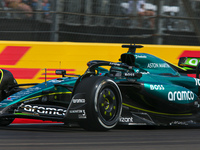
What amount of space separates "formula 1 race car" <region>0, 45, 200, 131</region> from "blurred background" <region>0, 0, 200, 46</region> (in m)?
2.97

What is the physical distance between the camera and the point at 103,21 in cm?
990

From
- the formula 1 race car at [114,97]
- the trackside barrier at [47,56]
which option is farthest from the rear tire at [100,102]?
the trackside barrier at [47,56]

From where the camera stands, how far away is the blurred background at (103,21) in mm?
9539

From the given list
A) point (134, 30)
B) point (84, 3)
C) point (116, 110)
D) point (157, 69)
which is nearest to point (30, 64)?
point (84, 3)

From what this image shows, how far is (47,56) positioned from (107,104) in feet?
13.1

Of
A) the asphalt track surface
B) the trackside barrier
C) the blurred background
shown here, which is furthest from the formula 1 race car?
the blurred background

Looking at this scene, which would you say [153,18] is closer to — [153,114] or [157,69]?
[157,69]

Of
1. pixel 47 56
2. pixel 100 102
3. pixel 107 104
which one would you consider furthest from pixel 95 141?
pixel 47 56

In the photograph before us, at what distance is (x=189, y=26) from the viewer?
10383 millimetres

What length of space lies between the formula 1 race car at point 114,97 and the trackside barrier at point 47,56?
97.7 inches

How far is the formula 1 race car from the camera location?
535cm

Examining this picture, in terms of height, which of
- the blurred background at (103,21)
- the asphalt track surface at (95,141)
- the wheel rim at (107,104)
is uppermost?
the blurred background at (103,21)

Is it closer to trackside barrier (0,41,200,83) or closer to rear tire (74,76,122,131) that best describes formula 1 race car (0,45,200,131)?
rear tire (74,76,122,131)

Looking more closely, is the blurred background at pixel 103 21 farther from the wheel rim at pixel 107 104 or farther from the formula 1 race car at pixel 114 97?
the wheel rim at pixel 107 104
